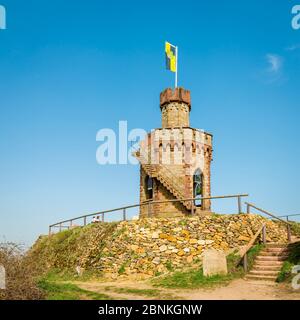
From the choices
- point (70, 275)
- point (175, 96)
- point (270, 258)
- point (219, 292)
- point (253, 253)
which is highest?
point (175, 96)

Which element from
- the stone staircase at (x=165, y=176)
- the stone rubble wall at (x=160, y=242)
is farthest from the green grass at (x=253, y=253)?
the stone staircase at (x=165, y=176)

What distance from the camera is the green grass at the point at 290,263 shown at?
41.3 ft

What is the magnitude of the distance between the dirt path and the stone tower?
1112 cm

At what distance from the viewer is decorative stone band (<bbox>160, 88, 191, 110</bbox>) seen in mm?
28312

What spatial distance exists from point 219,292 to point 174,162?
49.2ft

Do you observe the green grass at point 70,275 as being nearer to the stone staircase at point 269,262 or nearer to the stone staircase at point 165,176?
the stone staircase at point 269,262

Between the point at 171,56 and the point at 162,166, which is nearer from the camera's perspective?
the point at 162,166

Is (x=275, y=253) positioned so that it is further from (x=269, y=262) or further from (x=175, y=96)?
(x=175, y=96)

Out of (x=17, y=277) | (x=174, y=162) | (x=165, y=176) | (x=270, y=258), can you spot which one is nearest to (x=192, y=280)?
(x=270, y=258)

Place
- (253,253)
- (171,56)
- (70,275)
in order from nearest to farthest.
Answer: (253,253)
(70,275)
(171,56)

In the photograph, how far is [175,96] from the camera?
2831 cm

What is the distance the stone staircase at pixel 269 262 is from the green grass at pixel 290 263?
1.05 ft
